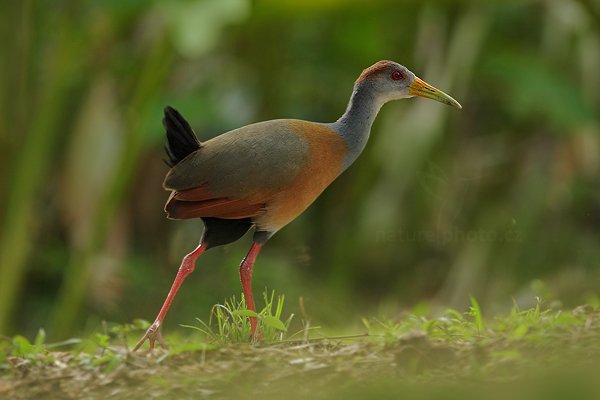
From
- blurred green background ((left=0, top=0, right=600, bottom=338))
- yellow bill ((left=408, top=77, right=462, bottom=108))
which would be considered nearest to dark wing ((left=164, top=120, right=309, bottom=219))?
yellow bill ((left=408, top=77, right=462, bottom=108))

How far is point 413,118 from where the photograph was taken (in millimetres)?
11055

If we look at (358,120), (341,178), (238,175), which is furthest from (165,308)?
(341,178)

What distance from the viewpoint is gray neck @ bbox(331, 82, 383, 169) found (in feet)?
14.6

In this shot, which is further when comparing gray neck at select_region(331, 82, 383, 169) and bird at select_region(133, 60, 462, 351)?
gray neck at select_region(331, 82, 383, 169)

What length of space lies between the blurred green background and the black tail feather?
168 inches

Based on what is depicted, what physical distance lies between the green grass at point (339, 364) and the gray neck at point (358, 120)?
789 mm

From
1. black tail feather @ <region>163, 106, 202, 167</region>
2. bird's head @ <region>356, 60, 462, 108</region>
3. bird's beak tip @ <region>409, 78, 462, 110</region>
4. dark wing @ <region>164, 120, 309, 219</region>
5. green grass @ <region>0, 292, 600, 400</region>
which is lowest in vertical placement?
green grass @ <region>0, 292, 600, 400</region>

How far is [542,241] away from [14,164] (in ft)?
18.9

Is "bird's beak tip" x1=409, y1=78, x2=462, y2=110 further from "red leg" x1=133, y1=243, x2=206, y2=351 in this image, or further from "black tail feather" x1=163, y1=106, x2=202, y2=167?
"red leg" x1=133, y1=243, x2=206, y2=351

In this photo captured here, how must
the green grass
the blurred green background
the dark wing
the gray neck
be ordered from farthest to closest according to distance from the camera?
1. the blurred green background
2. the gray neck
3. the dark wing
4. the green grass

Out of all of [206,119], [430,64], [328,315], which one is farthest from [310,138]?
[430,64]

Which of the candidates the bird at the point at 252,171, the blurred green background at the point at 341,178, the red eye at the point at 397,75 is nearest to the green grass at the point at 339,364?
the bird at the point at 252,171

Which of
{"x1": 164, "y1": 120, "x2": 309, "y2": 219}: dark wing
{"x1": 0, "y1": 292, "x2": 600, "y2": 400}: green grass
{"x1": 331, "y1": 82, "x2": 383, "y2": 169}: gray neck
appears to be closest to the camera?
{"x1": 0, "y1": 292, "x2": 600, "y2": 400}: green grass

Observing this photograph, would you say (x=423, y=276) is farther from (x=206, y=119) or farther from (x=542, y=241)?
(x=206, y=119)
